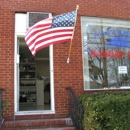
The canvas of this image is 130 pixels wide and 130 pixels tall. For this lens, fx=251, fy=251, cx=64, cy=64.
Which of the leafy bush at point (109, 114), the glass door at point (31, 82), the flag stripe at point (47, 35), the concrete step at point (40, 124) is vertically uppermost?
the flag stripe at point (47, 35)

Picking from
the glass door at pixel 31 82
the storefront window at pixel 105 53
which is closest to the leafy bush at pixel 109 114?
the storefront window at pixel 105 53

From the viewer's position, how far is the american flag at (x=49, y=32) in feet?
19.6

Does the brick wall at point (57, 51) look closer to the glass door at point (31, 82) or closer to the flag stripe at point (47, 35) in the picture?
the flag stripe at point (47, 35)

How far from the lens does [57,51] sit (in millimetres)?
7180

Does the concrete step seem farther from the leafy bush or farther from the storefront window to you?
the storefront window

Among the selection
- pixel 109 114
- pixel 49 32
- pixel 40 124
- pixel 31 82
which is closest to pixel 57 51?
pixel 49 32

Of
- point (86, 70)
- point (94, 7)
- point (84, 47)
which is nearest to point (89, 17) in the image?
point (94, 7)

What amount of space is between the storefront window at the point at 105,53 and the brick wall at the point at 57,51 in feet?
0.85

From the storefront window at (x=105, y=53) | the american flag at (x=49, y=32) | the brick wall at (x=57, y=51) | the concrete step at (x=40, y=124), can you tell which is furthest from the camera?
the storefront window at (x=105, y=53)

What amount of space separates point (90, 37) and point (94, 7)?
0.94m

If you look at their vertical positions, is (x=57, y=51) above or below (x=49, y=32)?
below

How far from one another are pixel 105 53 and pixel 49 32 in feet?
7.82

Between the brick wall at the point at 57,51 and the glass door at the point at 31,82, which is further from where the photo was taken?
the glass door at the point at 31,82

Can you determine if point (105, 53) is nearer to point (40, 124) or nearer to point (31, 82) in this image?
point (40, 124)
